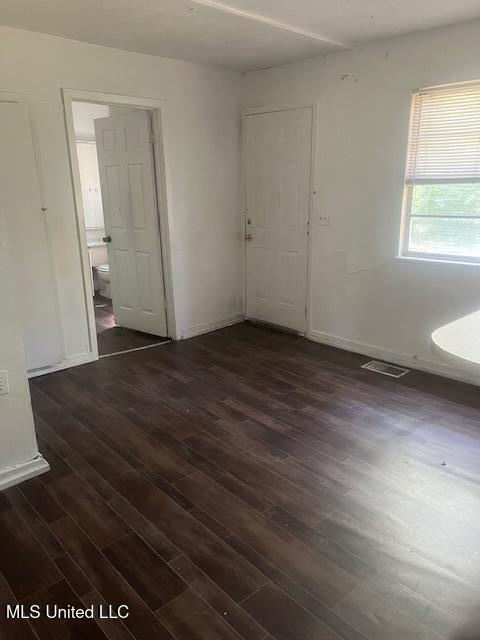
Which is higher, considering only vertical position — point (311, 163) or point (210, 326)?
point (311, 163)

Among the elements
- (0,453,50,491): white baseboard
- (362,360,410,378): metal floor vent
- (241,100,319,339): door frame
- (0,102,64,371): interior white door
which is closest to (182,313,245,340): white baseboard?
(241,100,319,339): door frame

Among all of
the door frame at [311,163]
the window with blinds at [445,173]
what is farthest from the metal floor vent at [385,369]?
the window with blinds at [445,173]

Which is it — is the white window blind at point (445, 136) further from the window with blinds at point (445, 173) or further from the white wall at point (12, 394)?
the white wall at point (12, 394)

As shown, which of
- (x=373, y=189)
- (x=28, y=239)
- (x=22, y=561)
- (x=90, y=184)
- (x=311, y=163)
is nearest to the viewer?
(x=22, y=561)

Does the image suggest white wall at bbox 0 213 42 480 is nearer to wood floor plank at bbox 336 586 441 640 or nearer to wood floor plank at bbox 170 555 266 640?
wood floor plank at bbox 170 555 266 640

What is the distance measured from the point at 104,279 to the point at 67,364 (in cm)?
232

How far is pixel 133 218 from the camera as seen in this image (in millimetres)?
4488

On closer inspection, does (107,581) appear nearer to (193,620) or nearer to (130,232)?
(193,620)

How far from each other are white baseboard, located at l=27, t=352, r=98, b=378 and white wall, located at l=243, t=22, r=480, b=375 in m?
2.13

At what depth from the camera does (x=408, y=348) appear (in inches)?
151

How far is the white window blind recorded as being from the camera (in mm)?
3193

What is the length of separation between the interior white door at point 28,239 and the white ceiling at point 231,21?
28.0 inches

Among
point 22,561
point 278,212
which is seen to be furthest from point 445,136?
point 22,561

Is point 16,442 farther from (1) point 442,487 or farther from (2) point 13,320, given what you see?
(1) point 442,487
